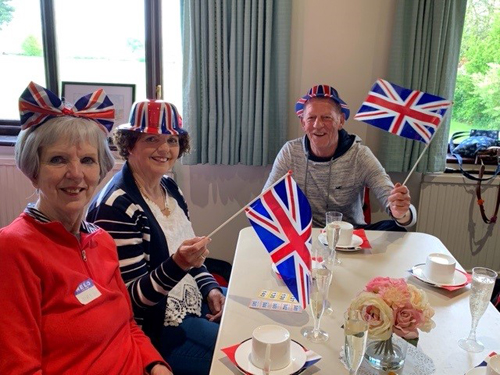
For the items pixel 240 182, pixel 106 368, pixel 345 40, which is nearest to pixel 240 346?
pixel 106 368

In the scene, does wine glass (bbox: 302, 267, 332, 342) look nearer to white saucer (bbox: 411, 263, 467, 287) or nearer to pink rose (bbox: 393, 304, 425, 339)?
pink rose (bbox: 393, 304, 425, 339)

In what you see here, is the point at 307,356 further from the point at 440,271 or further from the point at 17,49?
the point at 17,49

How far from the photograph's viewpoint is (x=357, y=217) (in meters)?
2.44

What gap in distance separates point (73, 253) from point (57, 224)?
0.09 metres

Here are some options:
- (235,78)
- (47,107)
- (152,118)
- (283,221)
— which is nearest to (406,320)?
(283,221)

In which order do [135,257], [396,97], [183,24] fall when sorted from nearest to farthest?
[135,257], [396,97], [183,24]

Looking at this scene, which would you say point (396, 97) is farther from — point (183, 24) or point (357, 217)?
point (183, 24)

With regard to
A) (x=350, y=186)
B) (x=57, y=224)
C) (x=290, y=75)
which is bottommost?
(x=350, y=186)

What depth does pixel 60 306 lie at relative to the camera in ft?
3.60

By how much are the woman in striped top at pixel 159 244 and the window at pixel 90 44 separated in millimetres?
A: 1440

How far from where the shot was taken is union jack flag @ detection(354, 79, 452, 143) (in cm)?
194

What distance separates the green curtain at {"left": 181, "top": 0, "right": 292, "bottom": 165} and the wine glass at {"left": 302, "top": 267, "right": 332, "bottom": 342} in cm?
180

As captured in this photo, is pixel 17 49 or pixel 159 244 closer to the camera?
pixel 159 244

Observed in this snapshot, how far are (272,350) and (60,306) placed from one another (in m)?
0.54
